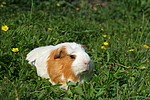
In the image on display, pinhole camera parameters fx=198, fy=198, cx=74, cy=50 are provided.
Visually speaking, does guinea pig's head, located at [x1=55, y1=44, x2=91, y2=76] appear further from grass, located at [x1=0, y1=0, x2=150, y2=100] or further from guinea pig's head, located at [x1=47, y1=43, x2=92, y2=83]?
grass, located at [x1=0, y1=0, x2=150, y2=100]

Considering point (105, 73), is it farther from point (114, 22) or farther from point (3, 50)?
point (114, 22)

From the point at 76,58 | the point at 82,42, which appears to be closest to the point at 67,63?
the point at 76,58

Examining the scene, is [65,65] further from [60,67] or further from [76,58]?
[76,58]

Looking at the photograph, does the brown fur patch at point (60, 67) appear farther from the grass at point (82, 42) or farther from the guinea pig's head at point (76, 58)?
the grass at point (82, 42)

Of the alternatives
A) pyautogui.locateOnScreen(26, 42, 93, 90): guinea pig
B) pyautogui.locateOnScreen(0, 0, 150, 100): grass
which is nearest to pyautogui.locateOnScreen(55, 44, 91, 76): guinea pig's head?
pyautogui.locateOnScreen(26, 42, 93, 90): guinea pig

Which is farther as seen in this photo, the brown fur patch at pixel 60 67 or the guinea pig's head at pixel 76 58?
the brown fur patch at pixel 60 67

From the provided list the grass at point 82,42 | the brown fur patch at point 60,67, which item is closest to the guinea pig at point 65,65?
the brown fur patch at point 60,67

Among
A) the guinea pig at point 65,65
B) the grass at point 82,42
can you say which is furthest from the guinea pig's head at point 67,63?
the grass at point 82,42
